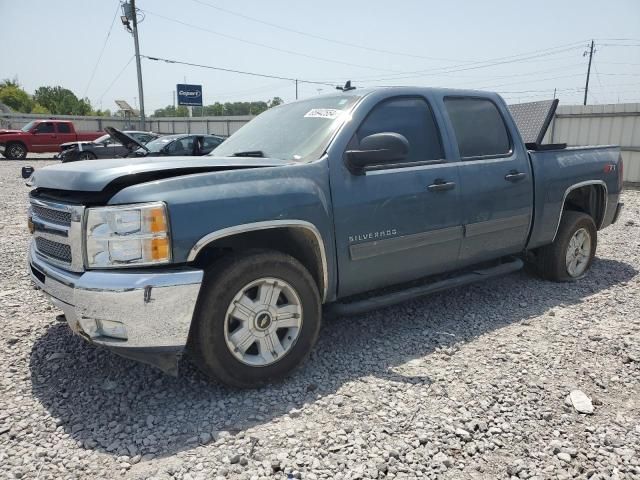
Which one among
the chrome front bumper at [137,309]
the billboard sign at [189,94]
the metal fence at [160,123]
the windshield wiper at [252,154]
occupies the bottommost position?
the chrome front bumper at [137,309]

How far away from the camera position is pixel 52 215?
289 centimetres

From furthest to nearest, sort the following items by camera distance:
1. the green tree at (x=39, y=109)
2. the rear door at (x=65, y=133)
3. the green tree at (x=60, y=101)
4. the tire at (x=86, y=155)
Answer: the green tree at (x=60, y=101), the green tree at (x=39, y=109), the rear door at (x=65, y=133), the tire at (x=86, y=155)

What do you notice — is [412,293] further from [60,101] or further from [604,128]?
[60,101]

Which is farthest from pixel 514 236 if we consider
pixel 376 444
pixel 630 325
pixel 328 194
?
pixel 376 444

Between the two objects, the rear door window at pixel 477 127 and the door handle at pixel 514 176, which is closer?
the rear door window at pixel 477 127

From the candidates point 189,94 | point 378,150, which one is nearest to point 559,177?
point 378,150

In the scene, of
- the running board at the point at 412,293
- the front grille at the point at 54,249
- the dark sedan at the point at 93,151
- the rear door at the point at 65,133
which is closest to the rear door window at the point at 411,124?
the running board at the point at 412,293

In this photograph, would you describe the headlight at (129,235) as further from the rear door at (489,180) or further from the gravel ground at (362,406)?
the rear door at (489,180)

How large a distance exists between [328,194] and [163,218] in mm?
1074

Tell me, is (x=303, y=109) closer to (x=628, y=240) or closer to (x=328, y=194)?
(x=328, y=194)

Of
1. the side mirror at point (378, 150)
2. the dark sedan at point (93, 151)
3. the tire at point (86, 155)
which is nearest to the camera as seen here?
the side mirror at point (378, 150)

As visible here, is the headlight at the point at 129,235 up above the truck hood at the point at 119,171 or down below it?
Result: below

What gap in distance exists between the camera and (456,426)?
261 cm

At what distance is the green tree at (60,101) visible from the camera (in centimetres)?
7431
